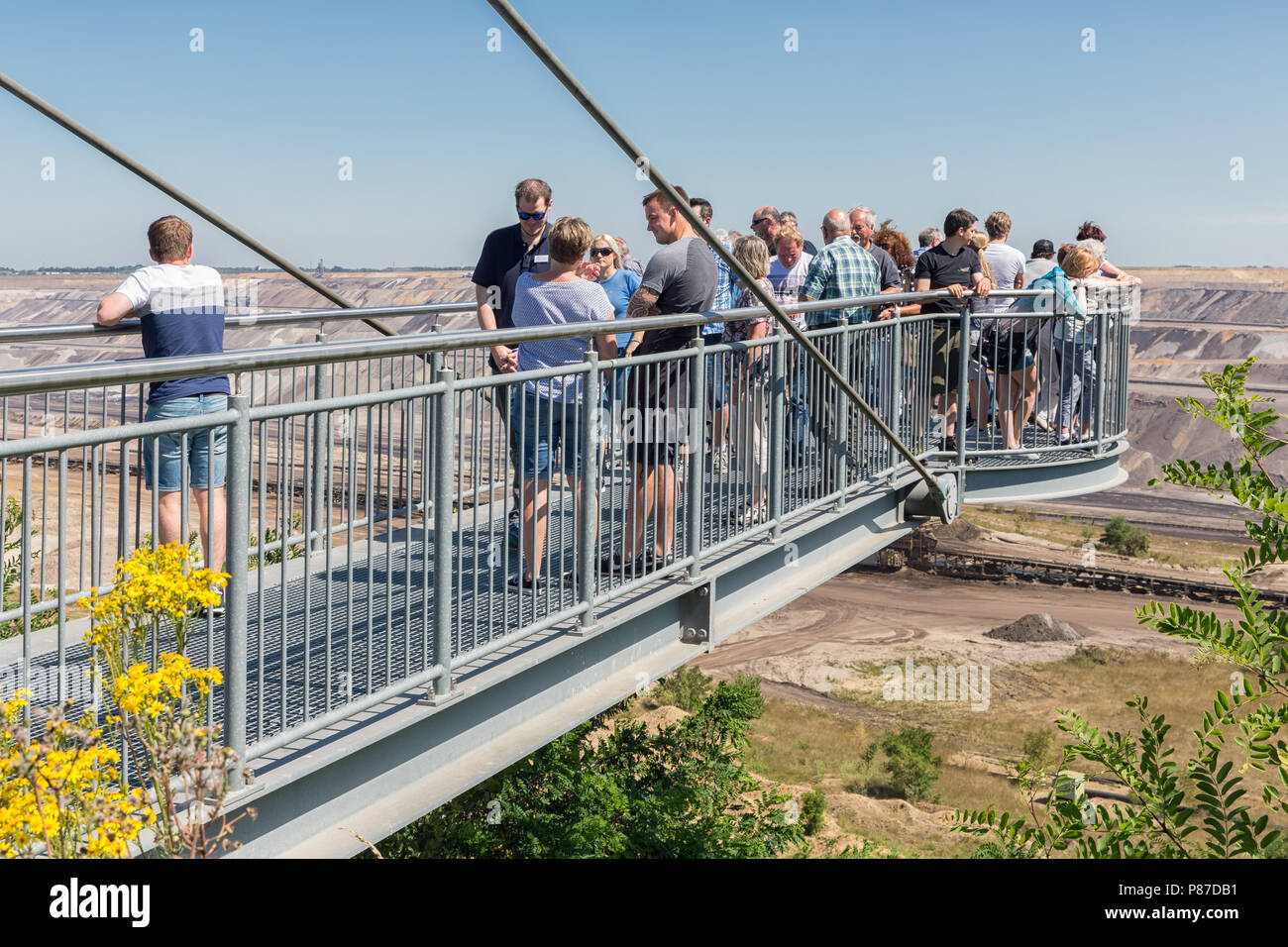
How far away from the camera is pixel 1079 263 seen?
9797 mm

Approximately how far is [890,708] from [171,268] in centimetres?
5032

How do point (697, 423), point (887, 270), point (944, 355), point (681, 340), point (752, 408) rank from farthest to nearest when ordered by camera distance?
point (944, 355), point (887, 270), point (752, 408), point (681, 340), point (697, 423)

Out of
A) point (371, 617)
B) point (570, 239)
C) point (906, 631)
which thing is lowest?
point (906, 631)

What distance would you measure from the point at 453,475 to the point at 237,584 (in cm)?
107

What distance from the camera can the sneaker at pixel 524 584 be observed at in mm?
4926

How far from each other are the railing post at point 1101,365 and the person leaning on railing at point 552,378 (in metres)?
6.09

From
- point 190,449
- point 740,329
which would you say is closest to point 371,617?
point 190,449

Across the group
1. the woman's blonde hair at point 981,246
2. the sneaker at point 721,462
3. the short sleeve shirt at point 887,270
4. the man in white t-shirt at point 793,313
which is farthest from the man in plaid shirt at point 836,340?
the woman's blonde hair at point 981,246

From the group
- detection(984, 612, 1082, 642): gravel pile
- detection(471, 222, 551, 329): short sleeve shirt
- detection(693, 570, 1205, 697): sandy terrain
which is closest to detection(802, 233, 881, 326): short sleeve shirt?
detection(471, 222, 551, 329): short sleeve shirt

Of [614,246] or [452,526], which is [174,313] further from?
[614,246]

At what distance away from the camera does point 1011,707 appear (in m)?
53.0

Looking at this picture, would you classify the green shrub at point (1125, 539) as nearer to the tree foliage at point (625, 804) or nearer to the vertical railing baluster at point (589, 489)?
the tree foliage at point (625, 804)

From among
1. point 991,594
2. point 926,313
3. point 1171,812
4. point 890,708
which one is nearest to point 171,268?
point 1171,812
